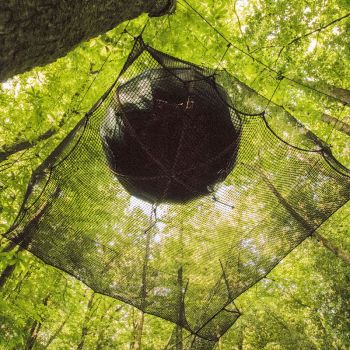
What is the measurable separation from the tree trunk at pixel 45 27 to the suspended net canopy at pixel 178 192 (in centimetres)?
67

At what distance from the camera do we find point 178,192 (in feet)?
10.4

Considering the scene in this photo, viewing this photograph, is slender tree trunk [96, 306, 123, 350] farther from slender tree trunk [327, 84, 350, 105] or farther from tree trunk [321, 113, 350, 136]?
slender tree trunk [327, 84, 350, 105]

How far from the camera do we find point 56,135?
305 inches

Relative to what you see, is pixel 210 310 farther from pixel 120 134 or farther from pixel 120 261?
pixel 120 134

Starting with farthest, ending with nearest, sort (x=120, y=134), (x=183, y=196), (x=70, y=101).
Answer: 1. (x=70, y=101)
2. (x=183, y=196)
3. (x=120, y=134)

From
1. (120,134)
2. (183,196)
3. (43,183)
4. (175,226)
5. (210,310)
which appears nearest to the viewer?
(120,134)

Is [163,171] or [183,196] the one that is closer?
[163,171]

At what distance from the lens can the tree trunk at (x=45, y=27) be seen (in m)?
1.37

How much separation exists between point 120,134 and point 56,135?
17.8 feet

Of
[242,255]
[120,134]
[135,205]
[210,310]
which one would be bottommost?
[210,310]

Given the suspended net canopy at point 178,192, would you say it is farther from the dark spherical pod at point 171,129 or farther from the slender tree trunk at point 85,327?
the slender tree trunk at point 85,327

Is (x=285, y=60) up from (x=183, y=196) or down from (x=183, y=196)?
down

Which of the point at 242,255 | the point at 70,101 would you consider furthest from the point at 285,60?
the point at 242,255

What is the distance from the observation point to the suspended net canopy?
9.24 feet
